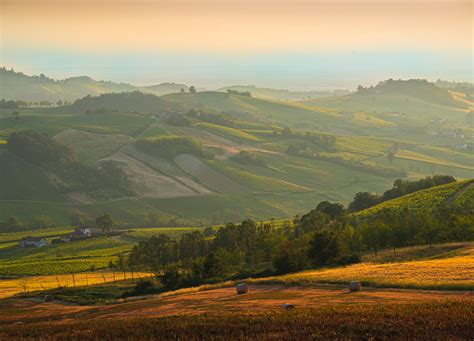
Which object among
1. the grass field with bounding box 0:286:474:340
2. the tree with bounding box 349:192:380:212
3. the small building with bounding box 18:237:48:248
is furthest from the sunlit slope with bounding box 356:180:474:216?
the small building with bounding box 18:237:48:248

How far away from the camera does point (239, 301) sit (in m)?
58.4

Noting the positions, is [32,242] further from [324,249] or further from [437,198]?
[437,198]

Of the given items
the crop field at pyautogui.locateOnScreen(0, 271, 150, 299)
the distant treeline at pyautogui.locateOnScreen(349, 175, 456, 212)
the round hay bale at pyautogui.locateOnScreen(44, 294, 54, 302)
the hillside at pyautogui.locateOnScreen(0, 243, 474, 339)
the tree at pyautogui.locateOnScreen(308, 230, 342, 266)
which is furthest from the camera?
the distant treeline at pyautogui.locateOnScreen(349, 175, 456, 212)

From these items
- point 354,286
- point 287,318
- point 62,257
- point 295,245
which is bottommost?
point 62,257

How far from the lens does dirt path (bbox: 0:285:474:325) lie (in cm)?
5212

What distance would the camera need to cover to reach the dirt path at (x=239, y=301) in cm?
5212

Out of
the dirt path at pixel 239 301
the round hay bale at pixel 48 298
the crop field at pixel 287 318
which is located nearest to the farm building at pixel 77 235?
the round hay bale at pixel 48 298

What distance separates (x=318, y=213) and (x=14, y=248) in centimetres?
9409

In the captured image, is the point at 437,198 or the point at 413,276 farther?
the point at 437,198

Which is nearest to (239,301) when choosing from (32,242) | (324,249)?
(324,249)

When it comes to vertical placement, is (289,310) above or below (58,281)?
above

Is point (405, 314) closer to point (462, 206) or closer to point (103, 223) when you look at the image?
point (462, 206)

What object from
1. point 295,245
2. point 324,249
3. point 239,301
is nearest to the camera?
point 239,301

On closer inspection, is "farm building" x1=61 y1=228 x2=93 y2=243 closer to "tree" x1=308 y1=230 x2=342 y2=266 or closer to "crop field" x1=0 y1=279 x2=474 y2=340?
"tree" x1=308 y1=230 x2=342 y2=266
